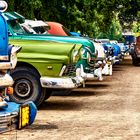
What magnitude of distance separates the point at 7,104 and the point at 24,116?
27cm

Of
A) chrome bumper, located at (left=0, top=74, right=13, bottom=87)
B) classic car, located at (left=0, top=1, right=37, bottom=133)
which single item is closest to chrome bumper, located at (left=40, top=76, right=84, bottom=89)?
classic car, located at (left=0, top=1, right=37, bottom=133)

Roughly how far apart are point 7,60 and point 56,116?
3.21m

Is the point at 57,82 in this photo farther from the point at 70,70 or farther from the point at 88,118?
the point at 88,118

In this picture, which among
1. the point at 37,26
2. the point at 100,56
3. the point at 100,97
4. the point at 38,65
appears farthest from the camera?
the point at 100,56

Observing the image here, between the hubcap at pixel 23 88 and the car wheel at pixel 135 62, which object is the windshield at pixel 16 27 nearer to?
the hubcap at pixel 23 88

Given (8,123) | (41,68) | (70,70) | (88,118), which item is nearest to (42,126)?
(88,118)

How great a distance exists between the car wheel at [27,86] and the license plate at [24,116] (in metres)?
3.72

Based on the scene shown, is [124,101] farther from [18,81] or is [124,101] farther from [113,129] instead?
[113,129]

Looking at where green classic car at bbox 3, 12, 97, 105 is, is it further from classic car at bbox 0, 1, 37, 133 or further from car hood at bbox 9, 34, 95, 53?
classic car at bbox 0, 1, 37, 133

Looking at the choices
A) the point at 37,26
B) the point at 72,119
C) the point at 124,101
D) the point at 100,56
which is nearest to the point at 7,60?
the point at 72,119

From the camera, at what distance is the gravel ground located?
8.18m

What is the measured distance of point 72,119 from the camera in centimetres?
979

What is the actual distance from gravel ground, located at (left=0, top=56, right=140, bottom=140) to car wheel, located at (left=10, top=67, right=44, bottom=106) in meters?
0.34

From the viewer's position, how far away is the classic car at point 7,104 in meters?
6.61
